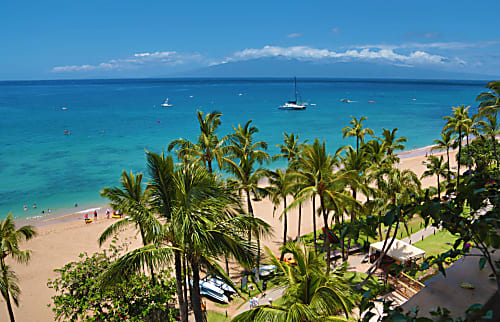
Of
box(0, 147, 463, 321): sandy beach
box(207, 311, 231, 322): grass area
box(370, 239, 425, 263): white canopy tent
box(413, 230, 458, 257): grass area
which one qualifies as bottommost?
box(0, 147, 463, 321): sandy beach

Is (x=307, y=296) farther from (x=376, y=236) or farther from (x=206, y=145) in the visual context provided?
(x=376, y=236)

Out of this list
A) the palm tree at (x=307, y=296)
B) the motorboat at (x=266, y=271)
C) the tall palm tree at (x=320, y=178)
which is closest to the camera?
the palm tree at (x=307, y=296)

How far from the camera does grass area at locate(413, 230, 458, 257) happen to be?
1981cm

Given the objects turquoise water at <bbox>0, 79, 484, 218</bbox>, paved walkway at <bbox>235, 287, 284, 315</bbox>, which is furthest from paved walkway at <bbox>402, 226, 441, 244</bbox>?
turquoise water at <bbox>0, 79, 484, 218</bbox>

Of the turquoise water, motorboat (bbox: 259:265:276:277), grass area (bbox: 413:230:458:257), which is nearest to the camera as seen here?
grass area (bbox: 413:230:458:257)

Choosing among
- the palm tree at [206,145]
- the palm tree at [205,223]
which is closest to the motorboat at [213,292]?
the palm tree at [206,145]

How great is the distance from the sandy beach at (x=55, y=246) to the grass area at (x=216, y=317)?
8.37 m

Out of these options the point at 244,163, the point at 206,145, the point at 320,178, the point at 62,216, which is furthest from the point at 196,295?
the point at 62,216

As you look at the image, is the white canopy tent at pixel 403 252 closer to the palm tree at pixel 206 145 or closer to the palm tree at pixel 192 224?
the palm tree at pixel 206 145

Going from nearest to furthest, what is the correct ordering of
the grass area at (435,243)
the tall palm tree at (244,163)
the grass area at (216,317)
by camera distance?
1. the grass area at (216,317)
2. the tall palm tree at (244,163)
3. the grass area at (435,243)

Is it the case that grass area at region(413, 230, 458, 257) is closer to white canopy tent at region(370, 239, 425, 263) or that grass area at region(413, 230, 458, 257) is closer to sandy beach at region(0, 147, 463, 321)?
white canopy tent at region(370, 239, 425, 263)

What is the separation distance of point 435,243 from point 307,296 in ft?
55.6

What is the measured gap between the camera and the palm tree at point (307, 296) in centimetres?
696

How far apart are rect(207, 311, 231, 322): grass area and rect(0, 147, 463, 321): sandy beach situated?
27.5 ft
